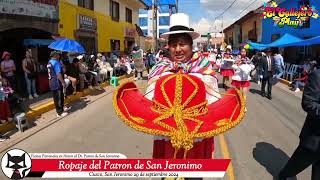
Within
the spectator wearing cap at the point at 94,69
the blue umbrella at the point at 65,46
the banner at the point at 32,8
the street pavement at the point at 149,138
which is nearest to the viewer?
the street pavement at the point at 149,138

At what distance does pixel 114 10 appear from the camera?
28.4 metres

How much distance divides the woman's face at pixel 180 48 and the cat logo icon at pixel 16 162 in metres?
1.60

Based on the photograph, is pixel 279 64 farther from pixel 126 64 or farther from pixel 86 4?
pixel 86 4

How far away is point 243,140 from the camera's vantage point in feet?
26.2

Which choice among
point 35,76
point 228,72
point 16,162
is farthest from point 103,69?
point 16,162

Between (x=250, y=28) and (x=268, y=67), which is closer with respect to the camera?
(x=268, y=67)

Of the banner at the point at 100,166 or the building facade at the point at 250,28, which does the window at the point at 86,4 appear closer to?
the banner at the point at 100,166

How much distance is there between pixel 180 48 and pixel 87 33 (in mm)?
18617

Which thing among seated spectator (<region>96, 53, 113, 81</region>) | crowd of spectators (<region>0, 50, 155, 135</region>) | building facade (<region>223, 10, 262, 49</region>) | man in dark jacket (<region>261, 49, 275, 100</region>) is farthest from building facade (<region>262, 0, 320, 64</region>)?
crowd of spectators (<region>0, 50, 155, 135</region>)

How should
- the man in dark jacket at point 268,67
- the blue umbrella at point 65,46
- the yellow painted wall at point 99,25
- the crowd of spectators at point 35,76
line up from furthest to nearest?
the yellow painted wall at point 99,25, the man in dark jacket at point 268,67, the blue umbrella at point 65,46, the crowd of spectators at point 35,76

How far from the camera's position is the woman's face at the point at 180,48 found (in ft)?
12.0

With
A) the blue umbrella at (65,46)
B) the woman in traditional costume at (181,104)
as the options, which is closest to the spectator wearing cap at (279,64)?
the blue umbrella at (65,46)

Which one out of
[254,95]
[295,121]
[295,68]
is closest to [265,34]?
[295,68]

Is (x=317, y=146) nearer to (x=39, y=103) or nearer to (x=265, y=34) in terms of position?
(x=39, y=103)
